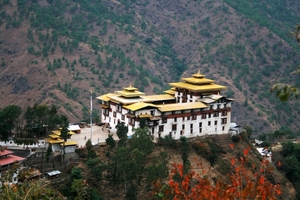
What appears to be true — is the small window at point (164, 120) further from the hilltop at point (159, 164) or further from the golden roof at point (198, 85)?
the golden roof at point (198, 85)

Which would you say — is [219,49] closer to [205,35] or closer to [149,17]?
[205,35]

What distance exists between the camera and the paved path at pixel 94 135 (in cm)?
4838

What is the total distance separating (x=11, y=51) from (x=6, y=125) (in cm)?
5299

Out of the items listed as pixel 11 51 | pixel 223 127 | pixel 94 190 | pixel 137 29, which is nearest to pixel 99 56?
pixel 11 51

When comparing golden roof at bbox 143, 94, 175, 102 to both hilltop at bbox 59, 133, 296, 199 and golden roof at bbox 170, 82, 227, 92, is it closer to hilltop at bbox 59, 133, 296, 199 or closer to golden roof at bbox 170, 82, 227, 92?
golden roof at bbox 170, 82, 227, 92

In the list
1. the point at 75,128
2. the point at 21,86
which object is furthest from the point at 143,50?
the point at 75,128

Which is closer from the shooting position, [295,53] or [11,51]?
[11,51]

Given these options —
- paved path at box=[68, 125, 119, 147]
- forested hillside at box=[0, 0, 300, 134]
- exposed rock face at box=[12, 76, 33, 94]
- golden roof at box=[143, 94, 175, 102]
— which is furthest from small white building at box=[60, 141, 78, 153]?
exposed rock face at box=[12, 76, 33, 94]

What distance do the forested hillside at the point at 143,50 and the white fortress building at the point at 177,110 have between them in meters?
24.7

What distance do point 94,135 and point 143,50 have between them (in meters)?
63.6

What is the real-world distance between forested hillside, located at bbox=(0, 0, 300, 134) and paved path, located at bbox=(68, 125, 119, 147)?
23.9 m

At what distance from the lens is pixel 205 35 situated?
400 ft

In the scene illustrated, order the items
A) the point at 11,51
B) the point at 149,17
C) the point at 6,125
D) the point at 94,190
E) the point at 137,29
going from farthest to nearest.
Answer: the point at 149,17 < the point at 137,29 < the point at 11,51 < the point at 6,125 < the point at 94,190

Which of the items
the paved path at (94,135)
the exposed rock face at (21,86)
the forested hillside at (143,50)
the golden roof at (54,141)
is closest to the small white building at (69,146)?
the golden roof at (54,141)
